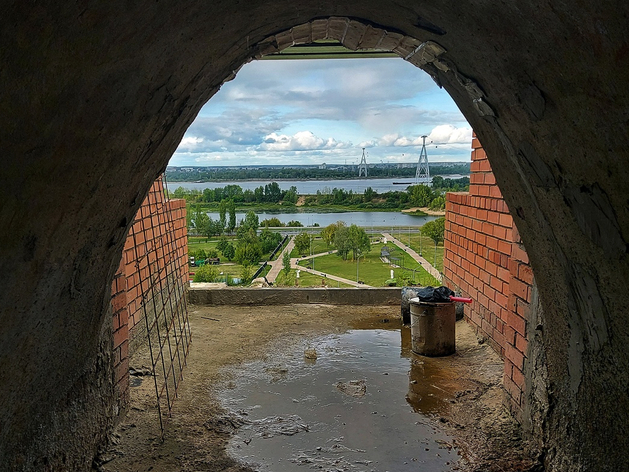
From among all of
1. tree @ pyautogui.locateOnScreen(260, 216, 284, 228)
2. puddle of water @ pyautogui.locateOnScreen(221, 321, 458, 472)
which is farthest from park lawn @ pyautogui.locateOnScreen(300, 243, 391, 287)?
puddle of water @ pyautogui.locateOnScreen(221, 321, 458, 472)

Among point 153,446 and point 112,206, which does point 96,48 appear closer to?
point 112,206

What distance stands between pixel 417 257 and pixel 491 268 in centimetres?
604

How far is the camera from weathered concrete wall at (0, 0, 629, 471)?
1062 mm

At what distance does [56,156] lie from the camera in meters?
1.20

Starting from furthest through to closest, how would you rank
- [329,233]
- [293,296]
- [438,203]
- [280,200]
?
[280,200] < [329,233] < [438,203] < [293,296]

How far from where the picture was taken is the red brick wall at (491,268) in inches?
117

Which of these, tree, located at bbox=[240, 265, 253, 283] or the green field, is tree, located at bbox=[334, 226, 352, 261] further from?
tree, located at bbox=[240, 265, 253, 283]

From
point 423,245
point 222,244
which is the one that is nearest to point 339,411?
point 423,245

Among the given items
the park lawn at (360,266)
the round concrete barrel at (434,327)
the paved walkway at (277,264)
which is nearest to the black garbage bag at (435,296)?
the round concrete barrel at (434,327)

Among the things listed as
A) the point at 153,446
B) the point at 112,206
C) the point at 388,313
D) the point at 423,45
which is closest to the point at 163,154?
the point at 112,206

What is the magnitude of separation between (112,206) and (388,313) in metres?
4.29

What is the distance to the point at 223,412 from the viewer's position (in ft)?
10.8

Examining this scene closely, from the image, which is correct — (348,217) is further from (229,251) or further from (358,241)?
(229,251)

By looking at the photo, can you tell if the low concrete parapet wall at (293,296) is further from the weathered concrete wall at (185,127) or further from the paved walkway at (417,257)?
the weathered concrete wall at (185,127)
